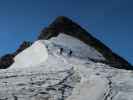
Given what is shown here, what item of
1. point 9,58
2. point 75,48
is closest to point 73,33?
point 9,58

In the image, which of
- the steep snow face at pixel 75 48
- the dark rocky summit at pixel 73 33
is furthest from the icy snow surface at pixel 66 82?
the dark rocky summit at pixel 73 33

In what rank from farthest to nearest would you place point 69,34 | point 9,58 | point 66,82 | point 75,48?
point 69,34, point 9,58, point 75,48, point 66,82

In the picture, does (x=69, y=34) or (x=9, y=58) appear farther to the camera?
(x=69, y=34)

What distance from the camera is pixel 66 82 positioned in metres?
6.97

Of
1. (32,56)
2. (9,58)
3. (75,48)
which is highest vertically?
(9,58)

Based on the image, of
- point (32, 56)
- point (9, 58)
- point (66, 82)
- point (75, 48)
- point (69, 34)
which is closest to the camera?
point (66, 82)

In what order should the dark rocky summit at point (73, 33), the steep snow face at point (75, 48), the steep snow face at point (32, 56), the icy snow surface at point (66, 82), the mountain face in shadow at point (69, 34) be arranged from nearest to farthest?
1. the icy snow surface at point (66, 82)
2. the steep snow face at point (32, 56)
3. the steep snow face at point (75, 48)
4. the mountain face in shadow at point (69, 34)
5. the dark rocky summit at point (73, 33)

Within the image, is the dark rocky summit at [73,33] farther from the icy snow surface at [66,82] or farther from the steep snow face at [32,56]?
the icy snow surface at [66,82]

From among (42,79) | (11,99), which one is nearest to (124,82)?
(42,79)

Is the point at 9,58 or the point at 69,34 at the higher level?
the point at 69,34

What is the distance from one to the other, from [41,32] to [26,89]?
872 cm

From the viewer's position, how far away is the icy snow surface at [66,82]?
21.0 ft

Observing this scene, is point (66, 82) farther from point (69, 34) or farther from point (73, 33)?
point (73, 33)

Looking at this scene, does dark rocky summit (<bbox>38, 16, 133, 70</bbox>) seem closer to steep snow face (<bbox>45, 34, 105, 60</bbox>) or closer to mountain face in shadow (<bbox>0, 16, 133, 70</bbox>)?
mountain face in shadow (<bbox>0, 16, 133, 70</bbox>)
